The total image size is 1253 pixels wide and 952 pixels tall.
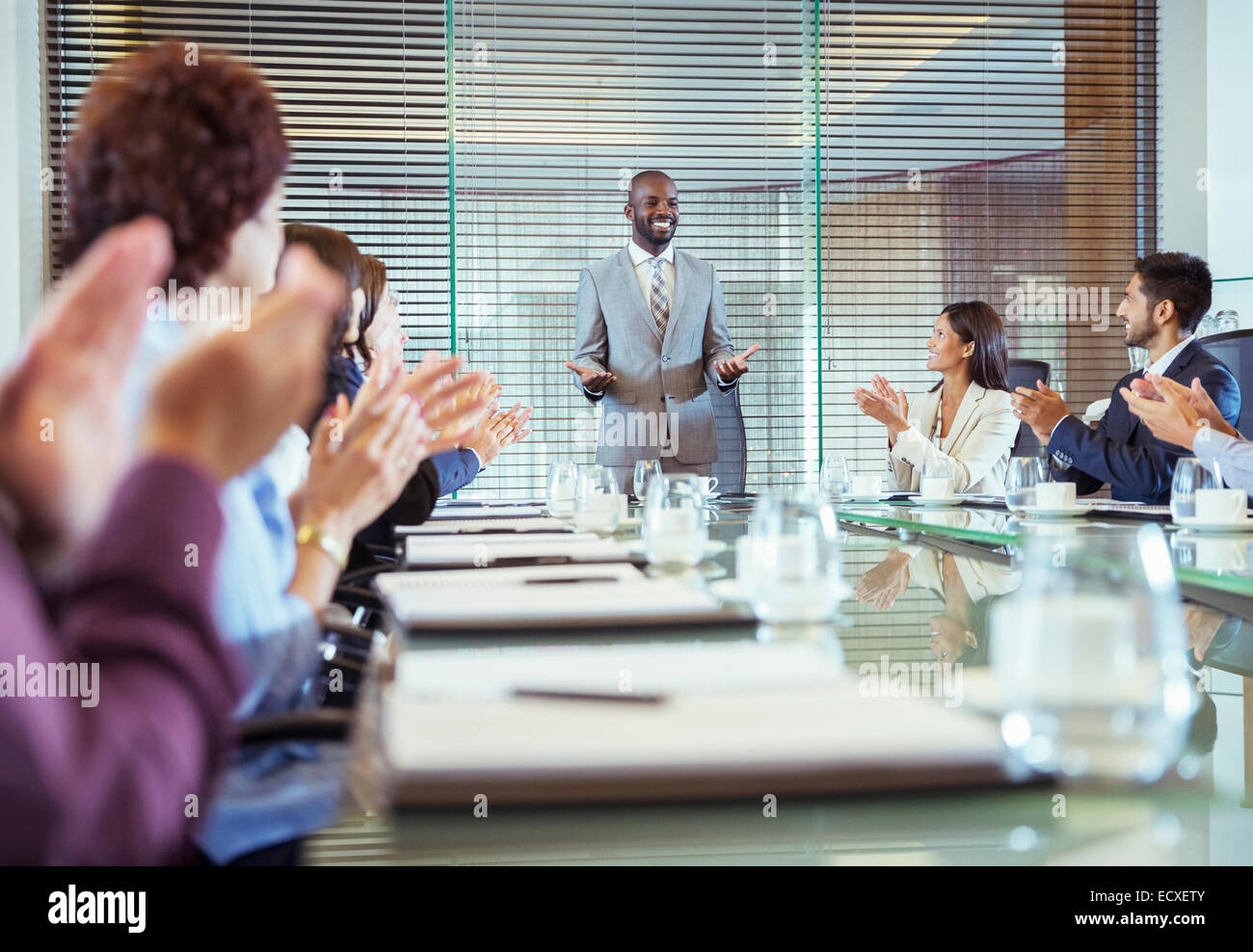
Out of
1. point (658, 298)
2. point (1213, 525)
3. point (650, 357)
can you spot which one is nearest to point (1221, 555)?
point (1213, 525)

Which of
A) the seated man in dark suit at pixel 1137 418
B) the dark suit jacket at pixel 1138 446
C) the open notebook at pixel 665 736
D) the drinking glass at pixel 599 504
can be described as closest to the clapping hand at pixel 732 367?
the seated man in dark suit at pixel 1137 418

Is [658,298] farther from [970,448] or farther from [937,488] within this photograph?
[937,488]

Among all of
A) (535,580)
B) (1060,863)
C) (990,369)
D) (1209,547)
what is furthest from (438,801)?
(990,369)

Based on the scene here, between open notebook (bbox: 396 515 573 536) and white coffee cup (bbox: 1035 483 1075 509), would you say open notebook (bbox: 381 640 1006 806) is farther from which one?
white coffee cup (bbox: 1035 483 1075 509)

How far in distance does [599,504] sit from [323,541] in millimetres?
772

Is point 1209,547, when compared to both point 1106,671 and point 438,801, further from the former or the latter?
point 438,801

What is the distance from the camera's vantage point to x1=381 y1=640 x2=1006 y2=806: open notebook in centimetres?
58

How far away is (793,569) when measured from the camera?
109 centimetres

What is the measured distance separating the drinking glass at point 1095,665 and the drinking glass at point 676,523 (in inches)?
31.6

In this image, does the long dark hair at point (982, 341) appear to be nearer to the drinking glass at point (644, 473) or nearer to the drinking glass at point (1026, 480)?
the drinking glass at point (1026, 480)

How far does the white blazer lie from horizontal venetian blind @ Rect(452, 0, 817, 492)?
93 centimetres

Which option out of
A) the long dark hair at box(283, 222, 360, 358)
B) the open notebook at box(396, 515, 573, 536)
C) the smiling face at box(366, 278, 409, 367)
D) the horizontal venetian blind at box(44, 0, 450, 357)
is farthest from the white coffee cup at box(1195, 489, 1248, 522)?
the horizontal venetian blind at box(44, 0, 450, 357)

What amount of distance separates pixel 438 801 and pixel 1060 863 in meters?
0.31

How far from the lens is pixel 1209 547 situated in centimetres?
166
